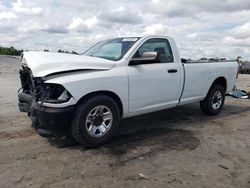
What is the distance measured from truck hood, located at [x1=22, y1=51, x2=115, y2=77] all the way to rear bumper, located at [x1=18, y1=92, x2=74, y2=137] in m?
0.55

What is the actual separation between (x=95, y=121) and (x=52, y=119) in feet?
→ 2.46

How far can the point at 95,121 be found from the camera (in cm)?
515

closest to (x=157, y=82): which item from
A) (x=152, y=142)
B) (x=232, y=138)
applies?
(x=152, y=142)

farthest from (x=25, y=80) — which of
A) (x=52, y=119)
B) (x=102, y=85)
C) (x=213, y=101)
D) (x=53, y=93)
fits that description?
(x=213, y=101)

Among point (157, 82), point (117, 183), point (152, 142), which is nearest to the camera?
point (117, 183)

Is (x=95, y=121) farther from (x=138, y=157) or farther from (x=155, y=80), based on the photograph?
(x=155, y=80)

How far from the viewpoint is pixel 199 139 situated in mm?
5871

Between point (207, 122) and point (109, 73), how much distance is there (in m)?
3.13

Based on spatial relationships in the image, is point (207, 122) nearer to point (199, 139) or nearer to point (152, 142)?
point (199, 139)

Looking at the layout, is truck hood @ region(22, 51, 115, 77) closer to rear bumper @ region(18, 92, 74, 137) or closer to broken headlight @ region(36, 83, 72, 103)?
broken headlight @ region(36, 83, 72, 103)

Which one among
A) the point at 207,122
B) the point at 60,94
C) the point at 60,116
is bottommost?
the point at 207,122

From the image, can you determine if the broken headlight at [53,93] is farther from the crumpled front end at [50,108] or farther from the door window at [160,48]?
the door window at [160,48]

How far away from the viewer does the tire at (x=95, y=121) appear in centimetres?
487

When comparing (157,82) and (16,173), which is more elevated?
(157,82)
